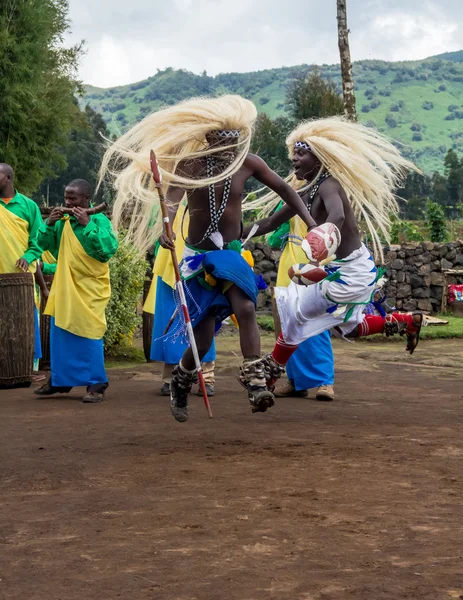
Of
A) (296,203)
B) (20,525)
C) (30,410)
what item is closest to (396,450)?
(296,203)

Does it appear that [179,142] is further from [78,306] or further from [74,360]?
[74,360]

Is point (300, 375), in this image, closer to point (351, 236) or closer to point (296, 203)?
point (351, 236)

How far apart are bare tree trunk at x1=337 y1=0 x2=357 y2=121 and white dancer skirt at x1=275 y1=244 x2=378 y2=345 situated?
43.1 feet

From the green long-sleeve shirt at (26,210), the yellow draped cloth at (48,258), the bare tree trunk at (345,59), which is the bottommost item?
the yellow draped cloth at (48,258)

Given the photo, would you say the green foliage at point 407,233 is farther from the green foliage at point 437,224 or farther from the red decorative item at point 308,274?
the red decorative item at point 308,274

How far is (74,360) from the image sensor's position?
8.08 metres

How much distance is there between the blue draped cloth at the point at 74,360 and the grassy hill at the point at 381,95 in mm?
87602

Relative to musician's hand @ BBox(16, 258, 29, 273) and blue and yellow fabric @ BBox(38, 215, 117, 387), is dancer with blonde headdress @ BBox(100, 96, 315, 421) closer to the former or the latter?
blue and yellow fabric @ BBox(38, 215, 117, 387)

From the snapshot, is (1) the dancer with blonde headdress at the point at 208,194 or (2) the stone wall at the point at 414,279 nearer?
(1) the dancer with blonde headdress at the point at 208,194

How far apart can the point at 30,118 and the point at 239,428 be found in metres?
23.0

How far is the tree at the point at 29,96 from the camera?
26672 mm

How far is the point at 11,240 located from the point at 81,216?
5.24ft

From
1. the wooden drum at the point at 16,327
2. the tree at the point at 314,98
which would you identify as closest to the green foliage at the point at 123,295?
the wooden drum at the point at 16,327

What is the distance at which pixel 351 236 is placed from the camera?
7418 mm
